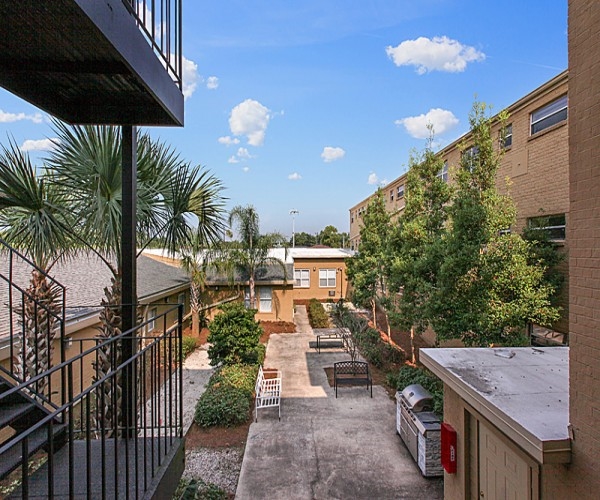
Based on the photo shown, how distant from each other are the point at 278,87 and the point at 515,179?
8.01 m

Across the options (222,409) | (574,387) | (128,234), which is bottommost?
(222,409)

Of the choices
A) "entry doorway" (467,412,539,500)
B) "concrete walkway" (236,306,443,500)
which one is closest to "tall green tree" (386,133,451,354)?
"concrete walkway" (236,306,443,500)

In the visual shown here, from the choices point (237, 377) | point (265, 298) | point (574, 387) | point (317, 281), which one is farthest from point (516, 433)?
point (317, 281)

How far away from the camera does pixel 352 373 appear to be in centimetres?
1034

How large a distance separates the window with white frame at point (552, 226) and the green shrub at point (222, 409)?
27.3 feet

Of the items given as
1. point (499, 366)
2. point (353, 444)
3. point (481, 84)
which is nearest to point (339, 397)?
point (353, 444)

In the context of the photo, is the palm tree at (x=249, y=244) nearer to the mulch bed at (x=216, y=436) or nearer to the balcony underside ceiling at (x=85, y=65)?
the mulch bed at (x=216, y=436)

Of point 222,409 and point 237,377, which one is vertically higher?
point 237,377

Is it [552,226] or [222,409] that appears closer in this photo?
[222,409]

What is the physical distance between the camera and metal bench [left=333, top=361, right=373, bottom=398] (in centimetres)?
985

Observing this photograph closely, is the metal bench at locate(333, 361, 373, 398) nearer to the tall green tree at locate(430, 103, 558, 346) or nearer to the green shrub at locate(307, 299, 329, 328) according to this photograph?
the tall green tree at locate(430, 103, 558, 346)

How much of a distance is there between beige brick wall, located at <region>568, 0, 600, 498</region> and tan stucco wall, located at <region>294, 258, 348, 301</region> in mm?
23829

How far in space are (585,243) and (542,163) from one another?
24.7 feet

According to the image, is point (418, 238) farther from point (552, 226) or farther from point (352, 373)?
point (352, 373)
